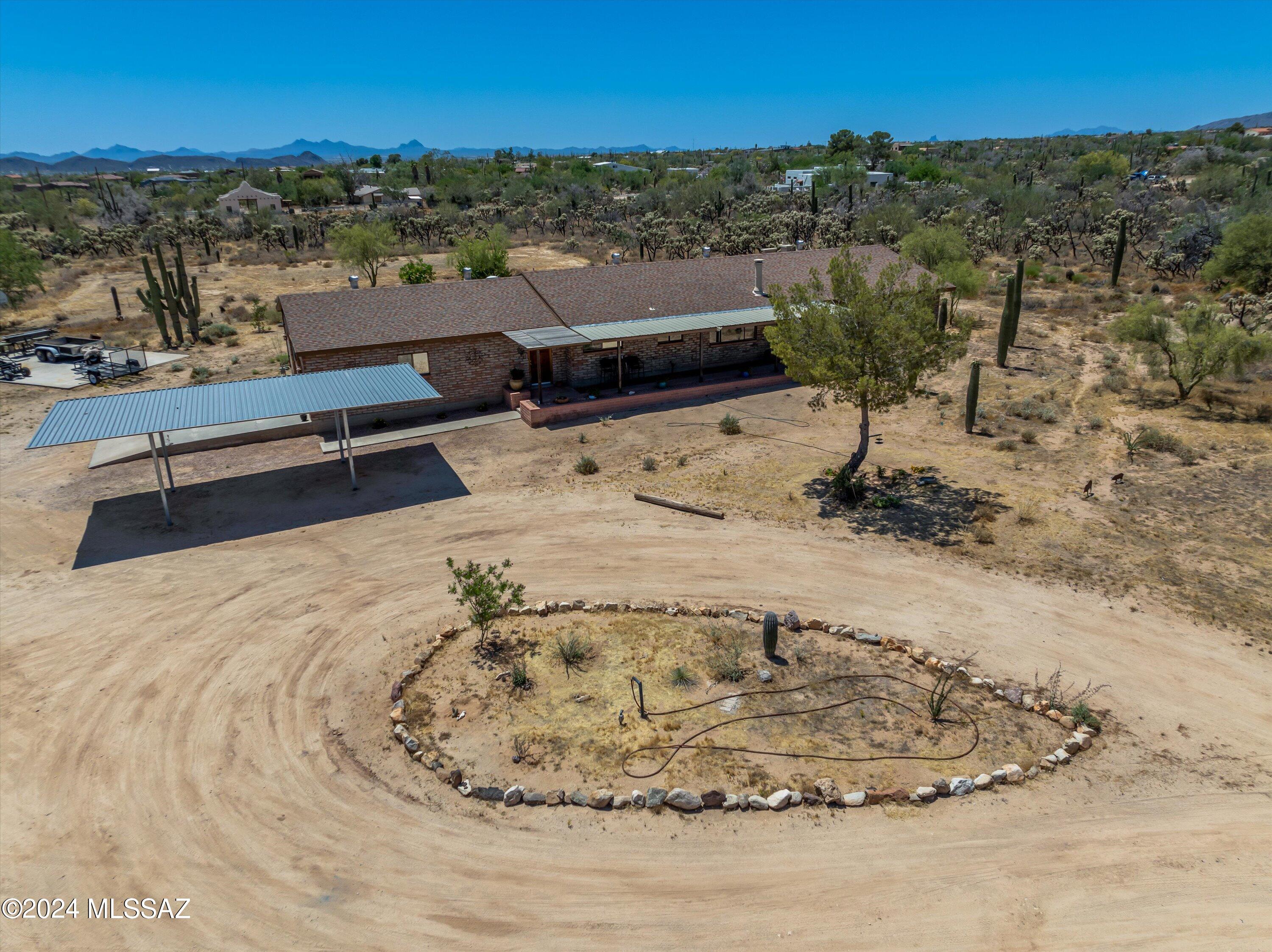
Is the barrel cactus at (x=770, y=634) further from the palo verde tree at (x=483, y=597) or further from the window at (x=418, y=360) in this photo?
the window at (x=418, y=360)

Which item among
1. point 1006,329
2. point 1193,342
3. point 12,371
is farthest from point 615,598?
point 12,371

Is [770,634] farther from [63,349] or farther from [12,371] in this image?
[63,349]

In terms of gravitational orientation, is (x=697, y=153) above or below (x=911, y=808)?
above

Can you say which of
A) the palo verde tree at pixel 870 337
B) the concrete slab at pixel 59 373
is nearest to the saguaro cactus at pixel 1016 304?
the palo verde tree at pixel 870 337

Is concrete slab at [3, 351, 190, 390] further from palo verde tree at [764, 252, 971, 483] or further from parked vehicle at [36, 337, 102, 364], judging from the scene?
palo verde tree at [764, 252, 971, 483]

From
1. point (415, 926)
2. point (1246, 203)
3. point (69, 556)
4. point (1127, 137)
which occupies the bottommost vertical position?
point (415, 926)

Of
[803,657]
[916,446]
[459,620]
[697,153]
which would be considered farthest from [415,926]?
[697,153]

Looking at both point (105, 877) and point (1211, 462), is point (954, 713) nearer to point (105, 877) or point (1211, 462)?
point (105, 877)
